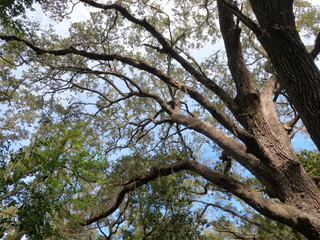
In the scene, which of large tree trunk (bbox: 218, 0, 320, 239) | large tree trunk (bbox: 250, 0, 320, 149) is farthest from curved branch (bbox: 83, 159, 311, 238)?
large tree trunk (bbox: 250, 0, 320, 149)

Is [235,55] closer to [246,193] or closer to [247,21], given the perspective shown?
[247,21]

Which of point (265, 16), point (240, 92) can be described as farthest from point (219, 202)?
point (265, 16)

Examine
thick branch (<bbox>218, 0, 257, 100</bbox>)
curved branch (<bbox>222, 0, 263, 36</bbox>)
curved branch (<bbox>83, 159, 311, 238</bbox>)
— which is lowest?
curved branch (<bbox>83, 159, 311, 238</bbox>)

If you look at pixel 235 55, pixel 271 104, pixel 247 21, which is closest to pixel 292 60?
pixel 247 21

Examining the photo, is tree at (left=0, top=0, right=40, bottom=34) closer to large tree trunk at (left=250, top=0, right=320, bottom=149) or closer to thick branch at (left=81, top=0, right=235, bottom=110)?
thick branch at (left=81, top=0, right=235, bottom=110)

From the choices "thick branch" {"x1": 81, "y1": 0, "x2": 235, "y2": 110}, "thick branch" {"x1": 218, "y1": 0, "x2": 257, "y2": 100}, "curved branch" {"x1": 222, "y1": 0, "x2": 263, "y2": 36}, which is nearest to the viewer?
"curved branch" {"x1": 222, "y1": 0, "x2": 263, "y2": 36}

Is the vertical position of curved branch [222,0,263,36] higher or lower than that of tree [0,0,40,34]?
lower

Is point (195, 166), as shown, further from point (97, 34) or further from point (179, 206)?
point (97, 34)

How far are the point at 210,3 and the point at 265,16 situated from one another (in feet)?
15.3

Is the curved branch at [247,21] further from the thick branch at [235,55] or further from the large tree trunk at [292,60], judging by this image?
the thick branch at [235,55]

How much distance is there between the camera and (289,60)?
113 inches

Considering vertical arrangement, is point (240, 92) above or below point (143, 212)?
above

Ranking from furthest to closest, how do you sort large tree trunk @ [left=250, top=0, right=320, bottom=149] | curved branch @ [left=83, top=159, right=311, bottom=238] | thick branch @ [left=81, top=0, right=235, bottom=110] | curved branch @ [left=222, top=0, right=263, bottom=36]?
thick branch @ [left=81, top=0, right=235, bottom=110], curved branch @ [left=83, top=159, right=311, bottom=238], curved branch @ [left=222, top=0, right=263, bottom=36], large tree trunk @ [left=250, top=0, right=320, bottom=149]

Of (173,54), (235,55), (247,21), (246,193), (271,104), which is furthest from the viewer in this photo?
(173,54)
